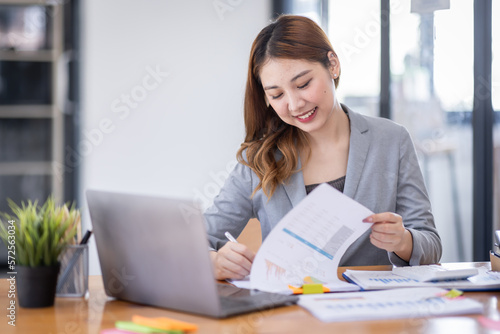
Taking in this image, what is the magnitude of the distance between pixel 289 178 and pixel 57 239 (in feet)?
2.68

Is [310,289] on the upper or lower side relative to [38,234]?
lower

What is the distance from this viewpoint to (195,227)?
1.03 meters

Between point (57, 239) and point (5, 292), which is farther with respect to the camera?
point (5, 292)

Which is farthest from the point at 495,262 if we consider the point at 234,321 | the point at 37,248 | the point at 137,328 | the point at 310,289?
the point at 37,248

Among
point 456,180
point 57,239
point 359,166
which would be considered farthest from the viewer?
point 456,180

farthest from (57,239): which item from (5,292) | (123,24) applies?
(123,24)

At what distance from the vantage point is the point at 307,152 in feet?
6.22

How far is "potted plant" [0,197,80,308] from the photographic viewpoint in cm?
115

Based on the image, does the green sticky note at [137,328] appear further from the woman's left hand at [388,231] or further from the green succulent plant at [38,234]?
the woman's left hand at [388,231]

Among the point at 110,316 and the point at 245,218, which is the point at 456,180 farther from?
the point at 110,316

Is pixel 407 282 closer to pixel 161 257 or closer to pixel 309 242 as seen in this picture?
pixel 309 242

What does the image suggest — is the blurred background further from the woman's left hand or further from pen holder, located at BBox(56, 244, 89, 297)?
pen holder, located at BBox(56, 244, 89, 297)

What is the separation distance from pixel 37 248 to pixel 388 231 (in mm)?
734

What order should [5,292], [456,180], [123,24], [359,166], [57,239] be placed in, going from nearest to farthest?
[57,239] → [5,292] → [359,166] → [456,180] → [123,24]
